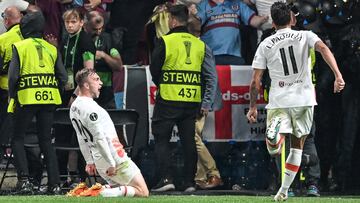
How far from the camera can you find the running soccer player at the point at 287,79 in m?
15.3

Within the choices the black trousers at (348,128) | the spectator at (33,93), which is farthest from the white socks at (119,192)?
the black trousers at (348,128)

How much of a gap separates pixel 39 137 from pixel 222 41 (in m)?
3.36

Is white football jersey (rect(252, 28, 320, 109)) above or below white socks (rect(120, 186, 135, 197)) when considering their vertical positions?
above

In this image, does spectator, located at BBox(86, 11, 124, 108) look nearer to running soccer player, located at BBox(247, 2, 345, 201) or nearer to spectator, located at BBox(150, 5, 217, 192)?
spectator, located at BBox(150, 5, 217, 192)

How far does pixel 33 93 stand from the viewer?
1752cm

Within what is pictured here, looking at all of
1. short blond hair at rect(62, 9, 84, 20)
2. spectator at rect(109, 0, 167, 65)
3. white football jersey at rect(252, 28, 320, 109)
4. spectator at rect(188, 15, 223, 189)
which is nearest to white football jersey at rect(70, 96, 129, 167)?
white football jersey at rect(252, 28, 320, 109)

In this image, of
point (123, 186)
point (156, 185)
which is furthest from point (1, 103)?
point (123, 186)

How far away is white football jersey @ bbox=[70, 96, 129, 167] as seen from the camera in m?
15.6

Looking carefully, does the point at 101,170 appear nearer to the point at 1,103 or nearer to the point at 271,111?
the point at 271,111

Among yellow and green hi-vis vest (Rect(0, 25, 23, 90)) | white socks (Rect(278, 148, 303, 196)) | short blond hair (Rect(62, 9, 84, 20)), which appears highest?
short blond hair (Rect(62, 9, 84, 20))

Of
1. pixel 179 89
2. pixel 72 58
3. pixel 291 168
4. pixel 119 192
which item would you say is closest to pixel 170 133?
pixel 179 89

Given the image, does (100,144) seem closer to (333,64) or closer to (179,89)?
(179,89)

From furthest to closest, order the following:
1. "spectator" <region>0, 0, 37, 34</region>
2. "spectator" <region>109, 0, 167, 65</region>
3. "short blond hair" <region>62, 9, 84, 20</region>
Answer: "spectator" <region>109, 0, 167, 65</region> → "spectator" <region>0, 0, 37, 34</region> → "short blond hair" <region>62, 9, 84, 20</region>

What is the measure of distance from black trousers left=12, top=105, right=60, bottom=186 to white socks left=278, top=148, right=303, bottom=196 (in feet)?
12.7
